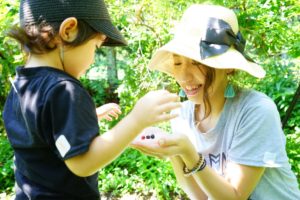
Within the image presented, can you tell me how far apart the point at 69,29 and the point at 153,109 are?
44 centimetres

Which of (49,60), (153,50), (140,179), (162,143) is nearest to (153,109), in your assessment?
(162,143)

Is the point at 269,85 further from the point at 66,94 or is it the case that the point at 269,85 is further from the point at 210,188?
the point at 66,94

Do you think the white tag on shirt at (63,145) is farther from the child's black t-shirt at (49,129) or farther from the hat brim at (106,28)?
the hat brim at (106,28)

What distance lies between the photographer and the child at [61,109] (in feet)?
3.65

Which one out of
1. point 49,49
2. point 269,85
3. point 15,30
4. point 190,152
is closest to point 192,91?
point 190,152

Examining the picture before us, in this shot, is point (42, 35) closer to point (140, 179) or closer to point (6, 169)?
point (140, 179)

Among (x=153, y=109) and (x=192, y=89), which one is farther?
(x=192, y=89)

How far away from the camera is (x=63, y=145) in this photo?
1103mm

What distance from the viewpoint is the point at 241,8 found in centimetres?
286

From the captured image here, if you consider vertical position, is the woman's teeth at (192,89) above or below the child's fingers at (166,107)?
below

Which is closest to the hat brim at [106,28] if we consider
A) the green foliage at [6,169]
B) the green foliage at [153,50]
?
the green foliage at [153,50]

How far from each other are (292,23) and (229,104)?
7.33 ft

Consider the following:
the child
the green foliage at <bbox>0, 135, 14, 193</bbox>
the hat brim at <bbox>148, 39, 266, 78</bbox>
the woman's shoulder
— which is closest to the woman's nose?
the hat brim at <bbox>148, 39, 266, 78</bbox>

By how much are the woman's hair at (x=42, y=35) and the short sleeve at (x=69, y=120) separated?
0.69 ft
